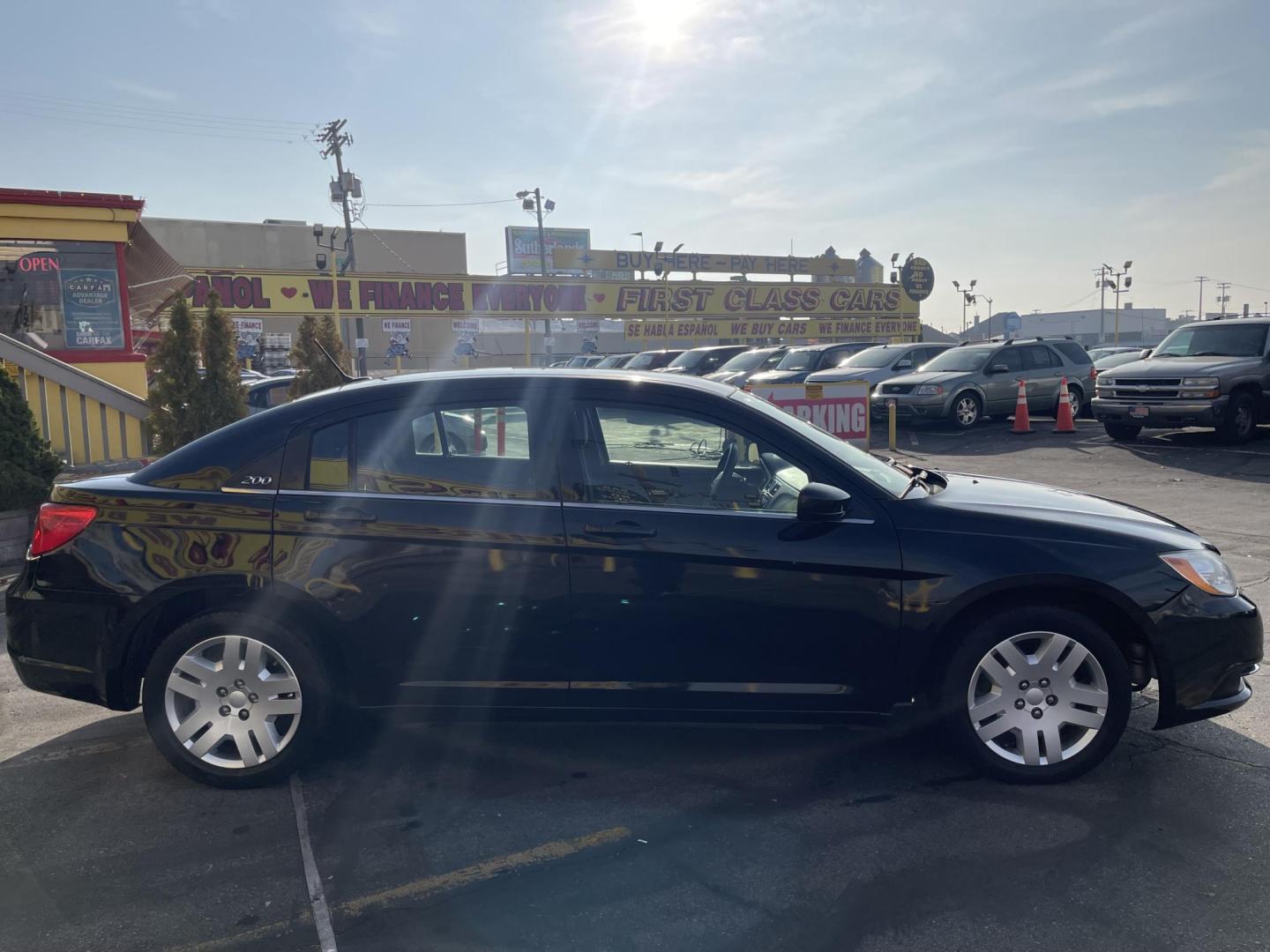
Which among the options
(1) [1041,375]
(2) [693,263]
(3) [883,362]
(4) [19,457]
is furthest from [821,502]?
(2) [693,263]

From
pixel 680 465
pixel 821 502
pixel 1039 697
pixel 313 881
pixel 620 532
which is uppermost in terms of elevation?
pixel 680 465

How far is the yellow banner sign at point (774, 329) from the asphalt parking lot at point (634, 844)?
31595mm

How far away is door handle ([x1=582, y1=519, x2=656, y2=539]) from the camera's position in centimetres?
365

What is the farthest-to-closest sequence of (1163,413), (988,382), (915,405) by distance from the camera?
(988,382)
(915,405)
(1163,413)

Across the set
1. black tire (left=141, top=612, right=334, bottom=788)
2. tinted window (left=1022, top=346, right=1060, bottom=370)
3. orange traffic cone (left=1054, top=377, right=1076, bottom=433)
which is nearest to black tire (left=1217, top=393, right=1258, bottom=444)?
orange traffic cone (left=1054, top=377, right=1076, bottom=433)

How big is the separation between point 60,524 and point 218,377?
7211 mm

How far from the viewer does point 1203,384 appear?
43.0 feet

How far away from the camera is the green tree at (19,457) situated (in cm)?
767

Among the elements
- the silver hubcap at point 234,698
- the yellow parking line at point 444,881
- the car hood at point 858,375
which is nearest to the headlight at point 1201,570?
the yellow parking line at point 444,881

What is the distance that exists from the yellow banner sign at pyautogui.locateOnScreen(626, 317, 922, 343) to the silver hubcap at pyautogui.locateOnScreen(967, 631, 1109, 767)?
105ft

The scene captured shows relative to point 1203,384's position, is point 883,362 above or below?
above

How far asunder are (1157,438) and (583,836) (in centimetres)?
1430

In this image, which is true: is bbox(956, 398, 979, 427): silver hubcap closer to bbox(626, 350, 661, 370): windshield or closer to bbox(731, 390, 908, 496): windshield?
bbox(626, 350, 661, 370): windshield

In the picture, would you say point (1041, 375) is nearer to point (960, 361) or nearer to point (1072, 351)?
point (1072, 351)
